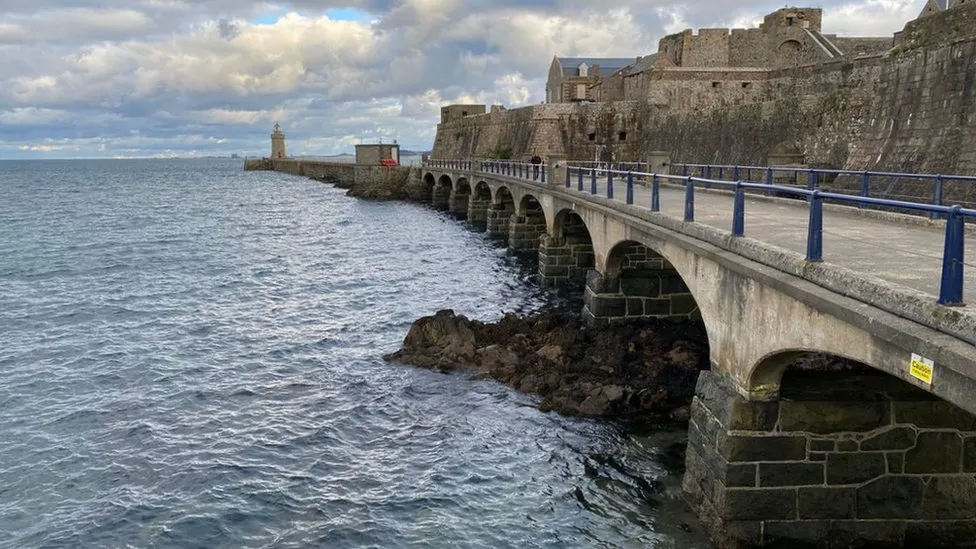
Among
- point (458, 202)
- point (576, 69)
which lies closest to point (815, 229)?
point (458, 202)

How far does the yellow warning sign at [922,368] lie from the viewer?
6.19 metres

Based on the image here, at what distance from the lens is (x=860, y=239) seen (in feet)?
35.9

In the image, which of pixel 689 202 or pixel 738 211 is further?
pixel 689 202

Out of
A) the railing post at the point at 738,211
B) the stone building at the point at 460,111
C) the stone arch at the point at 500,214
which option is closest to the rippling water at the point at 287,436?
the railing post at the point at 738,211

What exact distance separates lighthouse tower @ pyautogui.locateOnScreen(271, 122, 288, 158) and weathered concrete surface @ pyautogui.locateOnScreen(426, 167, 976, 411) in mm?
152441

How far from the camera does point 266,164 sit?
531 feet

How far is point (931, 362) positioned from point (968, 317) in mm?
→ 481

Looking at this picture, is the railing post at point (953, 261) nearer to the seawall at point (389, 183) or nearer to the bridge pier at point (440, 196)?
the bridge pier at point (440, 196)

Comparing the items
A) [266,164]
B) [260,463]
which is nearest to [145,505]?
[260,463]

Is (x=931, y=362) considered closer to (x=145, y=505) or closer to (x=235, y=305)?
(x=145, y=505)

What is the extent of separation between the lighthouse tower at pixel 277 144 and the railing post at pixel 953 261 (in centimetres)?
16087

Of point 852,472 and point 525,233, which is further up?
point 525,233

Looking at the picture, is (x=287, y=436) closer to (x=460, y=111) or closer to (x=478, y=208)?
(x=478, y=208)

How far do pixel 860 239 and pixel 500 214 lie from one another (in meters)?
34.2
